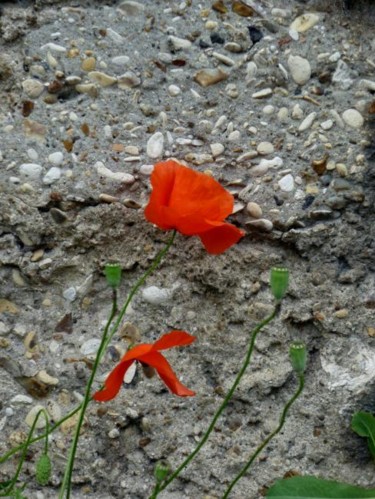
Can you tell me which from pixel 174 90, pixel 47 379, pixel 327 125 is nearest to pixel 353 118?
pixel 327 125

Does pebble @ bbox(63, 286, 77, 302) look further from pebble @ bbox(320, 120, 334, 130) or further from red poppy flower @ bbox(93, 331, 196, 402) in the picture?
pebble @ bbox(320, 120, 334, 130)

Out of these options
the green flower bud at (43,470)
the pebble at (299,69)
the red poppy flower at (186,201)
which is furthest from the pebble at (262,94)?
the green flower bud at (43,470)

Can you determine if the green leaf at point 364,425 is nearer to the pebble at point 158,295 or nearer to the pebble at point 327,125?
the pebble at point 158,295

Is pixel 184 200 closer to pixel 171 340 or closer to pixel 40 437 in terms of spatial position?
pixel 171 340

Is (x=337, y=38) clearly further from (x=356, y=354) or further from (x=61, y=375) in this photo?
(x=61, y=375)

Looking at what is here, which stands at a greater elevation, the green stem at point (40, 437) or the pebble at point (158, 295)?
the pebble at point (158, 295)

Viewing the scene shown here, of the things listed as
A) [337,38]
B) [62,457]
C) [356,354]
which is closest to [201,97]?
[337,38]
